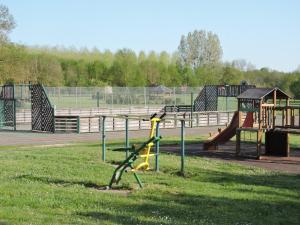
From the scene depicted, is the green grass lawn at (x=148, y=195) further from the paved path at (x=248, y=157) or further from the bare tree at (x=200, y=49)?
the bare tree at (x=200, y=49)

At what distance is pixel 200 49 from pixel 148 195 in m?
87.8

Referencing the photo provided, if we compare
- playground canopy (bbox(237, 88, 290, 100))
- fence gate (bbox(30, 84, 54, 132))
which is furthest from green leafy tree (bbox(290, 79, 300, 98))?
playground canopy (bbox(237, 88, 290, 100))

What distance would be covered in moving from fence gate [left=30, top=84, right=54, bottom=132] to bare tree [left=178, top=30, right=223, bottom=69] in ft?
209

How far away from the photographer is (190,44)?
Answer: 320ft

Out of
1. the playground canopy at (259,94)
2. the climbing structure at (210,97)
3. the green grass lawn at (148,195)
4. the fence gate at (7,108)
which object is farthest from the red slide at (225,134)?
the climbing structure at (210,97)

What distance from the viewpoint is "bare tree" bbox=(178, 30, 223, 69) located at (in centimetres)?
9700

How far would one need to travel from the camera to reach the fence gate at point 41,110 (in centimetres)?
3350

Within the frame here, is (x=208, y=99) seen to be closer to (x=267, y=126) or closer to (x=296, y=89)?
(x=267, y=126)

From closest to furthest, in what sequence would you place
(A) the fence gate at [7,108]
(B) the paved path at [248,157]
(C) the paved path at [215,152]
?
(B) the paved path at [248,157], (C) the paved path at [215,152], (A) the fence gate at [7,108]

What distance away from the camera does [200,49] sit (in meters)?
97.6

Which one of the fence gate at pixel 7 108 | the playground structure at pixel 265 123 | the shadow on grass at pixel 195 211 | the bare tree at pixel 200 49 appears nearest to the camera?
the shadow on grass at pixel 195 211

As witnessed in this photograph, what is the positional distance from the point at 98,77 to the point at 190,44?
717 inches

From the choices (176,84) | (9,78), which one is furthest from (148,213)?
(176,84)

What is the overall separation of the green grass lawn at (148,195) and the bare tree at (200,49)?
8155cm
